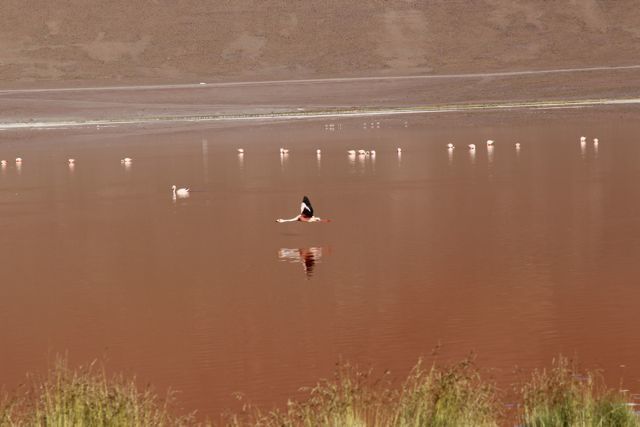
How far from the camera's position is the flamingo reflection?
49.1 ft

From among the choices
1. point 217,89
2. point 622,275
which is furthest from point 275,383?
point 217,89

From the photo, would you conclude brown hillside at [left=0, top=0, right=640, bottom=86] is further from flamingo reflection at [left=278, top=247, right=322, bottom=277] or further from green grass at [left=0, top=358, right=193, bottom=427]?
green grass at [left=0, top=358, right=193, bottom=427]

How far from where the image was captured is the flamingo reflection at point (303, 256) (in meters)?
15.0

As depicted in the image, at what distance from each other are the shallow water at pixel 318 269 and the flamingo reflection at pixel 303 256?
53mm

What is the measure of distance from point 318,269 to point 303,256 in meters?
1.14

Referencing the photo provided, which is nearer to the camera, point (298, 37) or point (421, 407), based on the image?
point (421, 407)

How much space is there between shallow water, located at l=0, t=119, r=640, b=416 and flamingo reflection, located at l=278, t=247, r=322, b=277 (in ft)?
0.17

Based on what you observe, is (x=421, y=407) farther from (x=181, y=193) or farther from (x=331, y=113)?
(x=331, y=113)

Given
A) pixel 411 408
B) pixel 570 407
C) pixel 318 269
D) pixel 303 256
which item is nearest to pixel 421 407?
pixel 411 408

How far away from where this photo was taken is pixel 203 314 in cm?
1207

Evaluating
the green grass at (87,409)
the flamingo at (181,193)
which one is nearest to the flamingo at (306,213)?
the flamingo at (181,193)

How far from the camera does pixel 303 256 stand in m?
15.6

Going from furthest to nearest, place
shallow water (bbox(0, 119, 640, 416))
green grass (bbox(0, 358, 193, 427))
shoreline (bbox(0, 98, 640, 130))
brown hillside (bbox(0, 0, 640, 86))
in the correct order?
brown hillside (bbox(0, 0, 640, 86)) < shoreline (bbox(0, 98, 640, 130)) < shallow water (bbox(0, 119, 640, 416)) < green grass (bbox(0, 358, 193, 427))

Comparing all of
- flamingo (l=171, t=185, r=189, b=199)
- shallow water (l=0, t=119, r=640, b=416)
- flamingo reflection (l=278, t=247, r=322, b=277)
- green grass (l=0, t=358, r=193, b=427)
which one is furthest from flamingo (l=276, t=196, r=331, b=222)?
green grass (l=0, t=358, r=193, b=427)
